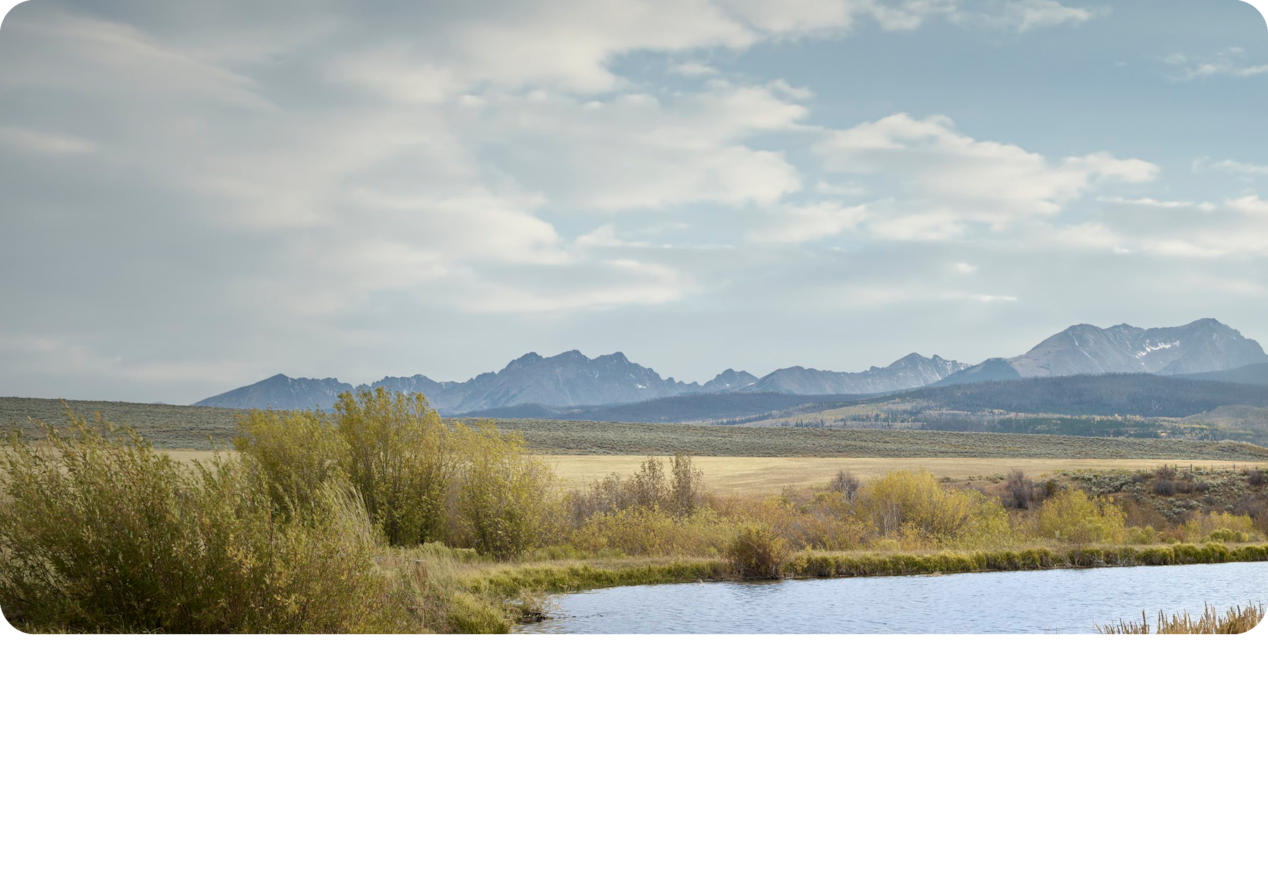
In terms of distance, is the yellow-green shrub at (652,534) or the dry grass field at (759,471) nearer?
the yellow-green shrub at (652,534)

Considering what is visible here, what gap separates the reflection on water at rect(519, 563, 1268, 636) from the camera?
12.2 m

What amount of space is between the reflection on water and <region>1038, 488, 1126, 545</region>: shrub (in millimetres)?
3334

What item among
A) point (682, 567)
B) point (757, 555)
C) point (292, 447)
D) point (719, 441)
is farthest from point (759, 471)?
point (292, 447)

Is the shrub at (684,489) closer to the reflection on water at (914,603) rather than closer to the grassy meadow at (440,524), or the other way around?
the grassy meadow at (440,524)

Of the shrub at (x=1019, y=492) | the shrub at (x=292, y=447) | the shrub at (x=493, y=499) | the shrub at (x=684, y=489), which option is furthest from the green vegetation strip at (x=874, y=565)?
the shrub at (x=1019, y=492)

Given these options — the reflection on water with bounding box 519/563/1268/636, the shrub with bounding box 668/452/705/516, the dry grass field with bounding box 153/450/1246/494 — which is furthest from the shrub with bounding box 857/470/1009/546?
the shrub with bounding box 668/452/705/516

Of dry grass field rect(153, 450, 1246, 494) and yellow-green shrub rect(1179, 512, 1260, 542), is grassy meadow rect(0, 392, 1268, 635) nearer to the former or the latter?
yellow-green shrub rect(1179, 512, 1260, 542)

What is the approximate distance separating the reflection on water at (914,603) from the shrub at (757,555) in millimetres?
522

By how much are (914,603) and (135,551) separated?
11.5 meters

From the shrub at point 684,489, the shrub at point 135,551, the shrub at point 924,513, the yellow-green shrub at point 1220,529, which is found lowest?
the yellow-green shrub at point 1220,529

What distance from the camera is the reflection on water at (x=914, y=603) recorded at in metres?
12.2
